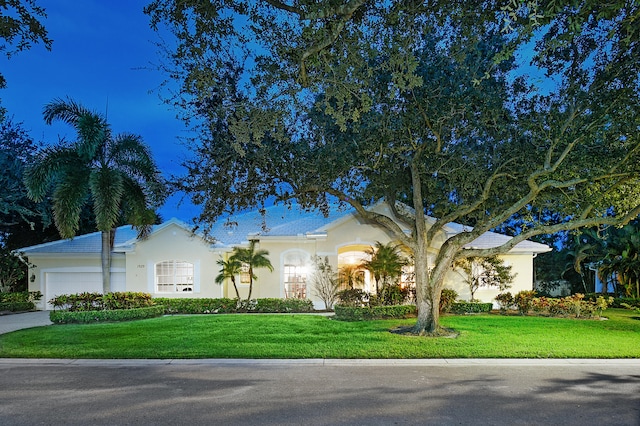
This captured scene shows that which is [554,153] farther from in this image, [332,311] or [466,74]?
[332,311]

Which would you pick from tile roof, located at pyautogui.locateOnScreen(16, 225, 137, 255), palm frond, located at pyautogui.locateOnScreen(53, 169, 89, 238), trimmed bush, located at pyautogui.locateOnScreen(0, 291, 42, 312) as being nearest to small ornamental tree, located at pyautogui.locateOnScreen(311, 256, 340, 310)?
tile roof, located at pyautogui.locateOnScreen(16, 225, 137, 255)

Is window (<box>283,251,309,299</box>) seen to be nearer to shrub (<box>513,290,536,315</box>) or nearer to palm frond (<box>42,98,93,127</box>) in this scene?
shrub (<box>513,290,536,315</box>)

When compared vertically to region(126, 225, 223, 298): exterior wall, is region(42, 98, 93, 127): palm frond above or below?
above

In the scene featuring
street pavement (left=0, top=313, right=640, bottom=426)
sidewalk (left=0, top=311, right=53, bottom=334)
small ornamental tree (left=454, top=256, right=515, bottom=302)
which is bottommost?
street pavement (left=0, top=313, right=640, bottom=426)

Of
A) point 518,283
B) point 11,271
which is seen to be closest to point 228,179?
point 518,283

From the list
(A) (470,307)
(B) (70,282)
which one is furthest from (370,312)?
(B) (70,282)

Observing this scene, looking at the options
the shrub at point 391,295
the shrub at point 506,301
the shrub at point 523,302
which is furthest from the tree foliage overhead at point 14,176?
the shrub at point 523,302

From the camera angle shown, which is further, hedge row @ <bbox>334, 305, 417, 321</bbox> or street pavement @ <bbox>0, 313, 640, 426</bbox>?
hedge row @ <bbox>334, 305, 417, 321</bbox>

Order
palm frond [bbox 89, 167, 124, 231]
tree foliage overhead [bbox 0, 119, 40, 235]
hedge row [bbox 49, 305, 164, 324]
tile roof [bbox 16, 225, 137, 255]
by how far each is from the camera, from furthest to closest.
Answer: tree foliage overhead [bbox 0, 119, 40, 235] < tile roof [bbox 16, 225, 137, 255] < palm frond [bbox 89, 167, 124, 231] < hedge row [bbox 49, 305, 164, 324]

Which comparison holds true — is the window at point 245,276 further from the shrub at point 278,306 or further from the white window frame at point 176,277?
the shrub at point 278,306

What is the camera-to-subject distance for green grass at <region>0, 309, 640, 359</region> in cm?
1174

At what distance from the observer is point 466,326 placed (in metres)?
16.5

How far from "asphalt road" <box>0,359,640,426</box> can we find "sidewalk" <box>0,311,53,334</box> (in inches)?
284

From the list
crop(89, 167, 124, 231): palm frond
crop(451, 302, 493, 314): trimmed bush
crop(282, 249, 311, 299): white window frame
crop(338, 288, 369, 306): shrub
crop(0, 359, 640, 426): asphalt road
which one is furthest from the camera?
crop(282, 249, 311, 299): white window frame
